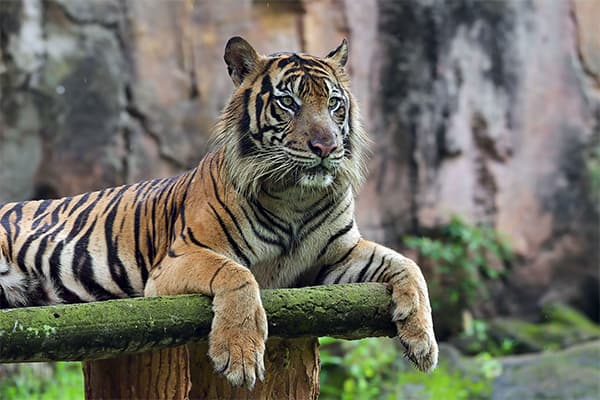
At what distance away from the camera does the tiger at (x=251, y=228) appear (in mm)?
3033

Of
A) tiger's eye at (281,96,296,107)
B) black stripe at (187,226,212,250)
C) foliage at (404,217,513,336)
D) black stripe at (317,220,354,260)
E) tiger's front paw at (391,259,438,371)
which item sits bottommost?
foliage at (404,217,513,336)

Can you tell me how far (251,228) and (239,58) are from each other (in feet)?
2.04

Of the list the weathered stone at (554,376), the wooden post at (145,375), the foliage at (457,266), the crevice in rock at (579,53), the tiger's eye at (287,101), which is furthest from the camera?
the crevice in rock at (579,53)

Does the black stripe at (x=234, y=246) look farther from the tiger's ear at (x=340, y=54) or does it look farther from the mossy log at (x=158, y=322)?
the tiger's ear at (x=340, y=54)

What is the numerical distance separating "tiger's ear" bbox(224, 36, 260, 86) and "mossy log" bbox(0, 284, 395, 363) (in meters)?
0.89

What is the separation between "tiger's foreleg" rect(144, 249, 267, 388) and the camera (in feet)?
8.63

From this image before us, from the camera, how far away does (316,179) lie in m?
3.08

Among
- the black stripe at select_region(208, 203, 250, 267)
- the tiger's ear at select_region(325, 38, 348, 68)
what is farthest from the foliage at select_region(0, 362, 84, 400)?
the tiger's ear at select_region(325, 38, 348, 68)

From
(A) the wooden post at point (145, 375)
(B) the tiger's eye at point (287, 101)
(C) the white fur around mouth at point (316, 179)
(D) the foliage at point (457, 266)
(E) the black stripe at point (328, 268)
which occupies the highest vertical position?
(B) the tiger's eye at point (287, 101)

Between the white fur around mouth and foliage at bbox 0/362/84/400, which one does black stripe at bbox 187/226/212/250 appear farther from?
foliage at bbox 0/362/84/400

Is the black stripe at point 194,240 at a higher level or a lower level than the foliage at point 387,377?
higher

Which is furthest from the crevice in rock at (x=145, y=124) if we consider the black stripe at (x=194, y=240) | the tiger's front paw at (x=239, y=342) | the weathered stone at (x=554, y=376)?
the tiger's front paw at (x=239, y=342)

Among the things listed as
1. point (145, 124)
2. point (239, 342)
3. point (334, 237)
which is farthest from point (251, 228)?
point (145, 124)

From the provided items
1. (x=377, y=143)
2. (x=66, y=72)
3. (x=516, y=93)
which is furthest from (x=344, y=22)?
(x=66, y=72)
